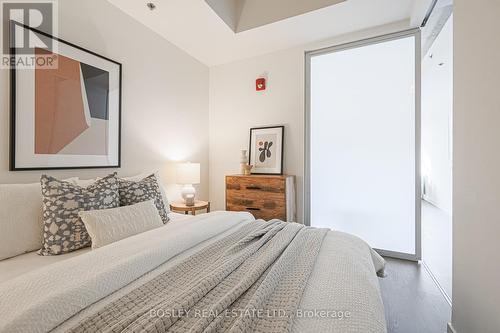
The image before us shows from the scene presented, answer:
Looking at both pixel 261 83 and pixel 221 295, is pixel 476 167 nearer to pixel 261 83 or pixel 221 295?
pixel 221 295

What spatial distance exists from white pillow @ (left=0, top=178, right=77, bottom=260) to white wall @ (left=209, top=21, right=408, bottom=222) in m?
2.28

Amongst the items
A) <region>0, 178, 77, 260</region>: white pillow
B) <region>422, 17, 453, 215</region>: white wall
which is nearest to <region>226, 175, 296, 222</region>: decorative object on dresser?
<region>422, 17, 453, 215</region>: white wall

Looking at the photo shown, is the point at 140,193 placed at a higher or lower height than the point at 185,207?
higher

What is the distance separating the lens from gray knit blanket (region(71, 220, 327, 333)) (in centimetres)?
67

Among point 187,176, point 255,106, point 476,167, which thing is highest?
point 255,106

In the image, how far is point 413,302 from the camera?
1782 mm

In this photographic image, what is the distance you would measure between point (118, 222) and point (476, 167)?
6.48 feet

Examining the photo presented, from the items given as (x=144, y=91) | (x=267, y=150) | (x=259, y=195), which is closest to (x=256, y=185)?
(x=259, y=195)

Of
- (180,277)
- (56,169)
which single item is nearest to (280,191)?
(180,277)

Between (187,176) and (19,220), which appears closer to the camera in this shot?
(19,220)

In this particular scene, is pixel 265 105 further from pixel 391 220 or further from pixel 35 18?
pixel 35 18

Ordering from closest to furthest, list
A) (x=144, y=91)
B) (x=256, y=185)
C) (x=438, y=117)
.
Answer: (x=144, y=91) < (x=256, y=185) < (x=438, y=117)

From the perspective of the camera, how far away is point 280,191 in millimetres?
2652

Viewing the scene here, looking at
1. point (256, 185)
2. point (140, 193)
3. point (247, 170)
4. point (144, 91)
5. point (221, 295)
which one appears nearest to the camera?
point (221, 295)
